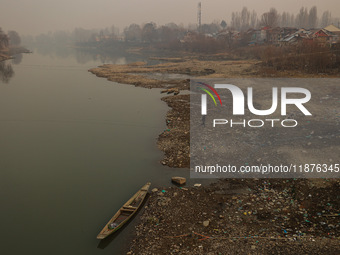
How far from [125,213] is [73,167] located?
521 cm

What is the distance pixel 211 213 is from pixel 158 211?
6.03 feet

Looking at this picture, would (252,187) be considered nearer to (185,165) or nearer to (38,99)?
(185,165)

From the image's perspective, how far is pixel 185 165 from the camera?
12836mm

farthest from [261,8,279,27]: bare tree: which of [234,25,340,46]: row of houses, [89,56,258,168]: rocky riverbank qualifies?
[89,56,258,168]: rocky riverbank

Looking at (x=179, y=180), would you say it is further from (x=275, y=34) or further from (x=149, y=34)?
(x=149, y=34)

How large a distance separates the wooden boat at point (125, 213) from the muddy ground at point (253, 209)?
38 centimetres

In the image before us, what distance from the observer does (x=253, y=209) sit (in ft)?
30.8

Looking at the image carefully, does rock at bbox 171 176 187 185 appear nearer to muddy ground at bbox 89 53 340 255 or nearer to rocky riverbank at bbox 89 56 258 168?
muddy ground at bbox 89 53 340 255

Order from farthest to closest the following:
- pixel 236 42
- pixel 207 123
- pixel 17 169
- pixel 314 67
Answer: pixel 236 42 → pixel 314 67 → pixel 207 123 → pixel 17 169

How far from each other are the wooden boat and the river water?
1.00 feet

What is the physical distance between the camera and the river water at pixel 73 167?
9.24 m

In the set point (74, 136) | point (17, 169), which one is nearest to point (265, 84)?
point (74, 136)

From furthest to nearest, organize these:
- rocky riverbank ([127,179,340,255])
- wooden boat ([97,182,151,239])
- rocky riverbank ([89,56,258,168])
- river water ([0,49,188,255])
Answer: rocky riverbank ([89,56,258,168]) → river water ([0,49,188,255]) → wooden boat ([97,182,151,239]) → rocky riverbank ([127,179,340,255])

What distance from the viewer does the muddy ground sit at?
791 cm
